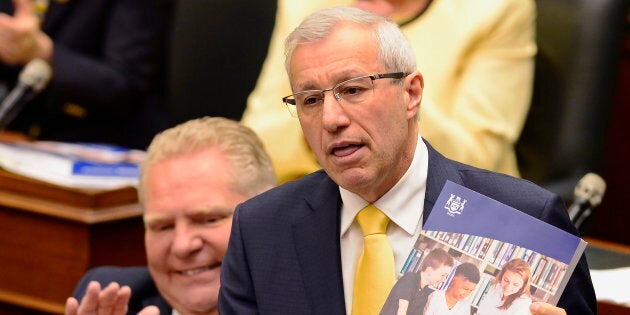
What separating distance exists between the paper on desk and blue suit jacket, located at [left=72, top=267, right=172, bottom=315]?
787mm

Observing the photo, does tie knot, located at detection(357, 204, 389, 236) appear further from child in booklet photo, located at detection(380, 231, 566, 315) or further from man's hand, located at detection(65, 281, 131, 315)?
man's hand, located at detection(65, 281, 131, 315)

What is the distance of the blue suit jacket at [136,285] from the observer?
7.27 ft

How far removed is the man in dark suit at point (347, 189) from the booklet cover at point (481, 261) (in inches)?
4.9

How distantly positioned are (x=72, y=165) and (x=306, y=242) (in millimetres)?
1252

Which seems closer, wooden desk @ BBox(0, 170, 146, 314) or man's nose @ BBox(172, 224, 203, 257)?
man's nose @ BBox(172, 224, 203, 257)

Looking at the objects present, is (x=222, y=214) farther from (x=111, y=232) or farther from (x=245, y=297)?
(x=111, y=232)

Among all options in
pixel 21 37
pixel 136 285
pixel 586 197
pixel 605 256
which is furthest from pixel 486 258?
pixel 21 37

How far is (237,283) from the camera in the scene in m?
1.70

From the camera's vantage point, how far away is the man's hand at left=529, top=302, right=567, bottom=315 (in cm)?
140

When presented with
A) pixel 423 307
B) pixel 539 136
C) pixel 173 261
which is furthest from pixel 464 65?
pixel 423 307

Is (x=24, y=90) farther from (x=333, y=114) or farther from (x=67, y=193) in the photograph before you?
(x=333, y=114)

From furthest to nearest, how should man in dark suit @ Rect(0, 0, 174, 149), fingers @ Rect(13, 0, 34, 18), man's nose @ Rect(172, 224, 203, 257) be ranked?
man in dark suit @ Rect(0, 0, 174, 149) < fingers @ Rect(13, 0, 34, 18) < man's nose @ Rect(172, 224, 203, 257)

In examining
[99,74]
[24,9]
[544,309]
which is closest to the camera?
[544,309]

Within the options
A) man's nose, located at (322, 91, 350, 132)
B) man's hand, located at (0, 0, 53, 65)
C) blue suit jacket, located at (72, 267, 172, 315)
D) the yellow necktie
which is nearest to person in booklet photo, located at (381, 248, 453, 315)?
the yellow necktie
